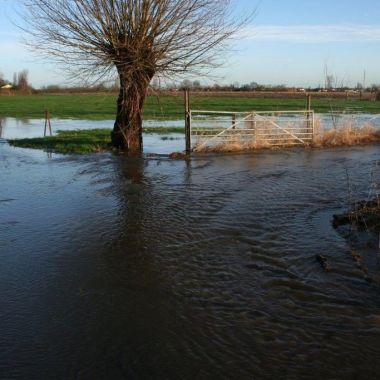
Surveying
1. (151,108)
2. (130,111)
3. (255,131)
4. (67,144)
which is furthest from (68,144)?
(151,108)

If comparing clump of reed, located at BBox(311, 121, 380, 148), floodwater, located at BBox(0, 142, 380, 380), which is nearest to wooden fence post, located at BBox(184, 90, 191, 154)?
clump of reed, located at BBox(311, 121, 380, 148)

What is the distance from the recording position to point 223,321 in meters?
5.36

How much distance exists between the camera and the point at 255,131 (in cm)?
2127

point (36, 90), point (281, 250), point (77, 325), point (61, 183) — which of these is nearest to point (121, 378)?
point (77, 325)

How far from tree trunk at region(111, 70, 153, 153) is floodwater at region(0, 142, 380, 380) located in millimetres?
8191

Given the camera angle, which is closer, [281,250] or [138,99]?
[281,250]

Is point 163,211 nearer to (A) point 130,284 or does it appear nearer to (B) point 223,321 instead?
(A) point 130,284

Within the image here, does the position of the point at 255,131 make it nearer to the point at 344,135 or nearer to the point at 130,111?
the point at 344,135

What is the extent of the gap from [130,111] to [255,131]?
5.18m

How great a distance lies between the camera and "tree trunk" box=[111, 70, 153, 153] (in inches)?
777

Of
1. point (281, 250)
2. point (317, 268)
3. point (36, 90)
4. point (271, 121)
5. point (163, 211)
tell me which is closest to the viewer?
point (317, 268)

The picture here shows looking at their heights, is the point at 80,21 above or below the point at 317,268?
above

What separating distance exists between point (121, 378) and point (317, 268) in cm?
351

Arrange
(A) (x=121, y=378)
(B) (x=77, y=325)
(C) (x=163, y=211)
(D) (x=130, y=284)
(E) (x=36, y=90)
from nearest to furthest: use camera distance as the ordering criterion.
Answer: (A) (x=121, y=378)
(B) (x=77, y=325)
(D) (x=130, y=284)
(C) (x=163, y=211)
(E) (x=36, y=90)
